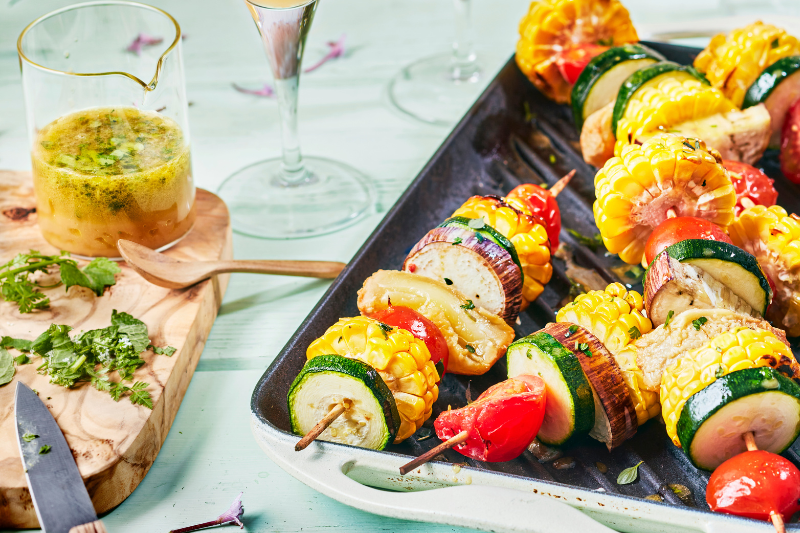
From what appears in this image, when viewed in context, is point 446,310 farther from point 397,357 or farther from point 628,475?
point 628,475

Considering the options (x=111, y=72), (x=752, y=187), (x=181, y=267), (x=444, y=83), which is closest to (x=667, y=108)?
(x=752, y=187)

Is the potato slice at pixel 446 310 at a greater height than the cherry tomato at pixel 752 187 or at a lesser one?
lesser

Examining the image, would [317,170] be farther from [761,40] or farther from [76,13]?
[761,40]

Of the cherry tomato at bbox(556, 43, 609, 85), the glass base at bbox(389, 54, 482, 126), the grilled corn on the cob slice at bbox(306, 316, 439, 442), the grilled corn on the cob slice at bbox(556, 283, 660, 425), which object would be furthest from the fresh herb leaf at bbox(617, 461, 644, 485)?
the glass base at bbox(389, 54, 482, 126)

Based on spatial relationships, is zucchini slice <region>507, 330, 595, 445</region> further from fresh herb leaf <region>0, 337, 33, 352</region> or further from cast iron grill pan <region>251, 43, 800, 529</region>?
fresh herb leaf <region>0, 337, 33, 352</region>

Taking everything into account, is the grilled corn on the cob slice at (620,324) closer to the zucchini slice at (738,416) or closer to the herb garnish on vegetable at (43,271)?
the zucchini slice at (738,416)

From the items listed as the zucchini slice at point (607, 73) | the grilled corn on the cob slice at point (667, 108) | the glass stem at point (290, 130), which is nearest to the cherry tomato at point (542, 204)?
the grilled corn on the cob slice at point (667, 108)
